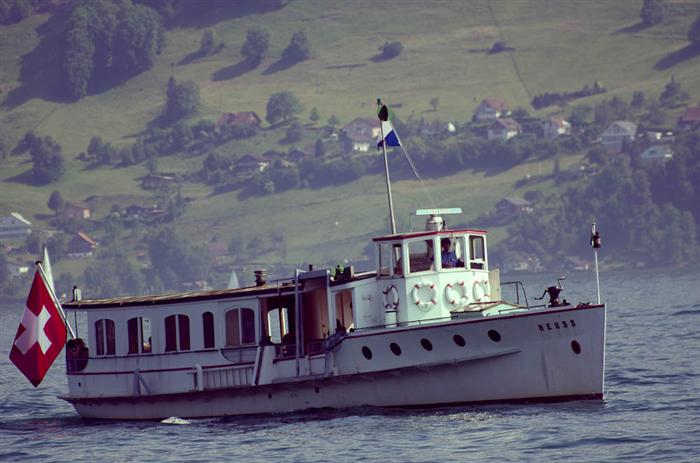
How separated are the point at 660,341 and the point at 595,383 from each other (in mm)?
28709

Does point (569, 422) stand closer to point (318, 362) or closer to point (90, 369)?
point (318, 362)

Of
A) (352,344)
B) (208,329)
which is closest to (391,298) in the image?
(352,344)

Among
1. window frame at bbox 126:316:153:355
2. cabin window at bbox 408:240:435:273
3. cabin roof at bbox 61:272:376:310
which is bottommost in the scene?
window frame at bbox 126:316:153:355

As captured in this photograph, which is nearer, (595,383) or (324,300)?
(595,383)

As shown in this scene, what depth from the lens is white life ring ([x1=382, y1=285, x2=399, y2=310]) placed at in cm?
4272

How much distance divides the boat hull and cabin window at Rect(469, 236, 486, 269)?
3955 mm

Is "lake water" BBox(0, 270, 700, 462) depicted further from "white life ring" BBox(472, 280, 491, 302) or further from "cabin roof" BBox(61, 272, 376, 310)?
"white life ring" BBox(472, 280, 491, 302)

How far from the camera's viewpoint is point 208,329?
45594 mm

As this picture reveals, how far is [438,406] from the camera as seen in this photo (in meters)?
41.4

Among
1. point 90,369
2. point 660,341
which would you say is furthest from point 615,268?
point 90,369

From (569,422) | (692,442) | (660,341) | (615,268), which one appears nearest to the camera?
(692,442)

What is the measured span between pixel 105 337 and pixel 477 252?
12.2 m

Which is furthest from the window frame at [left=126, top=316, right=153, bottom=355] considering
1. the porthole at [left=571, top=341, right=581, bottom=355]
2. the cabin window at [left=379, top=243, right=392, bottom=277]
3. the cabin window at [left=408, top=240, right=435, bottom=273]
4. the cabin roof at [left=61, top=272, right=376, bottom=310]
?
the porthole at [left=571, top=341, right=581, bottom=355]

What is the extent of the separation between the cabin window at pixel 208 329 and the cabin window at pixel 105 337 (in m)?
3.57
